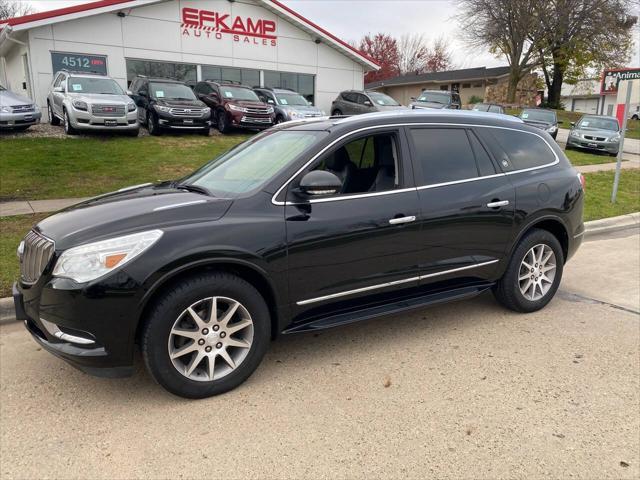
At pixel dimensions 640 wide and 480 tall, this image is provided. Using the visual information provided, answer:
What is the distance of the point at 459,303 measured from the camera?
5062 mm

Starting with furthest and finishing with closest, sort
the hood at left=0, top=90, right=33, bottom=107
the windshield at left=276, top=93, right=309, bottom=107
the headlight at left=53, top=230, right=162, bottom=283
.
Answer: the windshield at left=276, top=93, right=309, bottom=107
the hood at left=0, top=90, right=33, bottom=107
the headlight at left=53, top=230, right=162, bottom=283

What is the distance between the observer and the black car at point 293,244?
9.77 feet

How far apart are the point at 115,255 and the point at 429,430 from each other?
206 centimetres

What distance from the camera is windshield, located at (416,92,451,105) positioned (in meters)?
21.8

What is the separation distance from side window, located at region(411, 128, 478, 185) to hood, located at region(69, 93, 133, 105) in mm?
11969

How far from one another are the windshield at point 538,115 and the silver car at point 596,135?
0.88 meters

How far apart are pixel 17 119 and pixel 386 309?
13.8 metres

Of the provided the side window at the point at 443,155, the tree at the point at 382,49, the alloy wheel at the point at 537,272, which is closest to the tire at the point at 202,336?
the side window at the point at 443,155

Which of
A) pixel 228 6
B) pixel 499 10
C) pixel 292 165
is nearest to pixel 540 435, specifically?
pixel 292 165

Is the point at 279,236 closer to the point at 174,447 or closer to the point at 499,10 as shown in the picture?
the point at 174,447

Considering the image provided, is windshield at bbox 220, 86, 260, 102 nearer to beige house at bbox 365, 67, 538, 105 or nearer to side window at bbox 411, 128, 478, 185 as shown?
side window at bbox 411, 128, 478, 185

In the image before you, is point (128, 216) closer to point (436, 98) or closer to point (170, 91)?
point (170, 91)

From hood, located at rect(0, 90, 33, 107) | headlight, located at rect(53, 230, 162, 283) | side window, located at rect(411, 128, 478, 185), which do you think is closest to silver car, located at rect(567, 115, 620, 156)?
side window, located at rect(411, 128, 478, 185)

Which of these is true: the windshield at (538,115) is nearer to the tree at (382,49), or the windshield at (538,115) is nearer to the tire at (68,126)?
the tire at (68,126)
